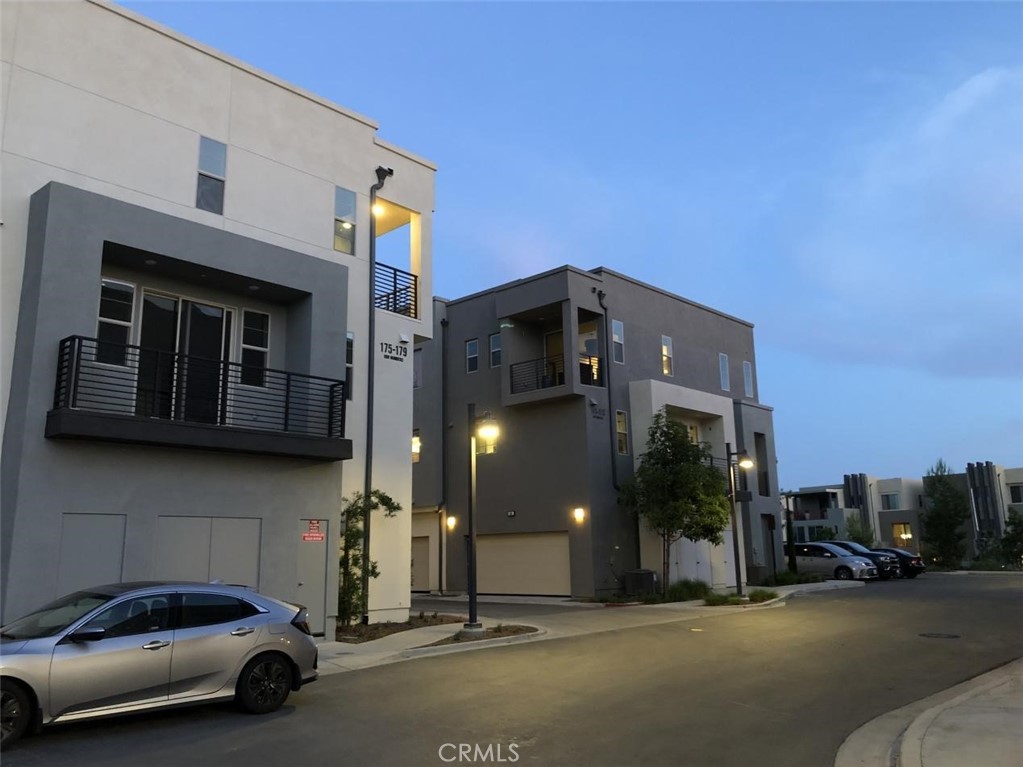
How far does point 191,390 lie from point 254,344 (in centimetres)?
174

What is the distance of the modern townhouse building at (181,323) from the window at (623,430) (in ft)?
34.8

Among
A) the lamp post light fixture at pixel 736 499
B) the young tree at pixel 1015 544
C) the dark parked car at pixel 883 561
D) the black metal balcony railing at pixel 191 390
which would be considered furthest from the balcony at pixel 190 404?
the young tree at pixel 1015 544

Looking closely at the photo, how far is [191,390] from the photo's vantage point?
14.8 m

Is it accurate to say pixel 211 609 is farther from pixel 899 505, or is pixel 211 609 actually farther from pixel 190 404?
pixel 899 505

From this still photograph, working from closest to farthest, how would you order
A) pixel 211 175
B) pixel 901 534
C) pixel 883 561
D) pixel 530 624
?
pixel 211 175, pixel 530 624, pixel 883 561, pixel 901 534

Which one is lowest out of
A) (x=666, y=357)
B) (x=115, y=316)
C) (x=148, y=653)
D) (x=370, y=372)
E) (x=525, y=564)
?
(x=148, y=653)

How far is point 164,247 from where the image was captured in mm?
13703

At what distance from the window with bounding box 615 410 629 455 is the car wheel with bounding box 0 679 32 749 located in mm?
21319

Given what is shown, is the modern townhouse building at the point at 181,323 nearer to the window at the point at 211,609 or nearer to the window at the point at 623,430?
the window at the point at 211,609

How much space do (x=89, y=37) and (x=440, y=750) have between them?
13.5m

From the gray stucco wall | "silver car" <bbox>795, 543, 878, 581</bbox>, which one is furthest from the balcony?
"silver car" <bbox>795, 543, 878, 581</bbox>

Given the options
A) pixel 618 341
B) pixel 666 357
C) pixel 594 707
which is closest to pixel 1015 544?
pixel 666 357

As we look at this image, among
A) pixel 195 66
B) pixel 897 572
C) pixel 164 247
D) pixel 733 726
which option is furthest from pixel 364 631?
pixel 897 572

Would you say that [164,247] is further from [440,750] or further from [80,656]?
[440,750]
